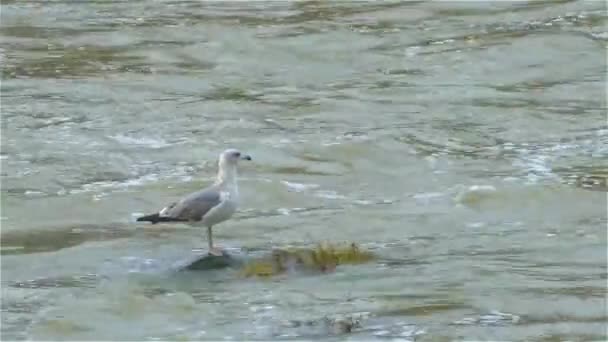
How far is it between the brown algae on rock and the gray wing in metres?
0.50

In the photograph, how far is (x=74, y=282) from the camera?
1143 cm

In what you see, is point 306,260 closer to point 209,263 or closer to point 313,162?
point 209,263

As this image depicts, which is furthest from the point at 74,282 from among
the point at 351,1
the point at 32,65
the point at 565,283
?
the point at 351,1

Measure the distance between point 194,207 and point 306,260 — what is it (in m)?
0.87

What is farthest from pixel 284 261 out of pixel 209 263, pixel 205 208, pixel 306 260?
pixel 205 208

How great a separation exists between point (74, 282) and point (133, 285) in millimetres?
471

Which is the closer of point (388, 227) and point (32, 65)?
point (388, 227)

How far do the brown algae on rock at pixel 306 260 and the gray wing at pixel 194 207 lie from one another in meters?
0.50

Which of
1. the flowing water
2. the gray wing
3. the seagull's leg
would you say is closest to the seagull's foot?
the seagull's leg

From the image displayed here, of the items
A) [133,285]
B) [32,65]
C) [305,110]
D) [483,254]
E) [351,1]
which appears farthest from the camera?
[351,1]

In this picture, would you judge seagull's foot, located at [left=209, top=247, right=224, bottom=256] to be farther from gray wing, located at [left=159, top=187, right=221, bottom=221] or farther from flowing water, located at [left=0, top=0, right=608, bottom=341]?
gray wing, located at [left=159, top=187, right=221, bottom=221]

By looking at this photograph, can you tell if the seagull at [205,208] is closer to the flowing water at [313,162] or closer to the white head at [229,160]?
the white head at [229,160]

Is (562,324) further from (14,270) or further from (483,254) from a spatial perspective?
(14,270)

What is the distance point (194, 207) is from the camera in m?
11.4
